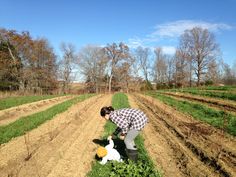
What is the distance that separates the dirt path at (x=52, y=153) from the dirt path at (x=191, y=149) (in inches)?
82.3

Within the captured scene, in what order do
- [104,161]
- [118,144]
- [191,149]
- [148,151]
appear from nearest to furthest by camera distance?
[104,161], [148,151], [191,149], [118,144]

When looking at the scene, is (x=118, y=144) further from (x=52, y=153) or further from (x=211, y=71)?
(x=211, y=71)

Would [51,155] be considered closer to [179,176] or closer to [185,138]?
[179,176]

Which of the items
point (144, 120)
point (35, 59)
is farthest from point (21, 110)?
point (35, 59)

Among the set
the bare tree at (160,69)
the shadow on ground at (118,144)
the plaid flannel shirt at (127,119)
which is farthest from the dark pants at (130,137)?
the bare tree at (160,69)

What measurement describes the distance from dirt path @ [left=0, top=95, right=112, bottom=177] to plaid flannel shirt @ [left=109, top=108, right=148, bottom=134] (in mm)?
1569

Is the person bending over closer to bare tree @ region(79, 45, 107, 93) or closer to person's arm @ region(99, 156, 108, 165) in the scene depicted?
person's arm @ region(99, 156, 108, 165)

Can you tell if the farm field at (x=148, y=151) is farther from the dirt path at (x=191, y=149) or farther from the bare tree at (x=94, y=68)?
the bare tree at (x=94, y=68)

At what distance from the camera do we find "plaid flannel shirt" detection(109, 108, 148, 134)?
6148mm

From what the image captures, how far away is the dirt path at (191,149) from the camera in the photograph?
21.0ft

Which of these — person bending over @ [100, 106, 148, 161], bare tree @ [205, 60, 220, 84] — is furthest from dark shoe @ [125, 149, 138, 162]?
bare tree @ [205, 60, 220, 84]

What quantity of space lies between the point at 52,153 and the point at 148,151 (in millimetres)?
2987

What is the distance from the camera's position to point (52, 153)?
8.07 meters

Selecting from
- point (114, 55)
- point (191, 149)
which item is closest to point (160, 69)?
point (114, 55)
